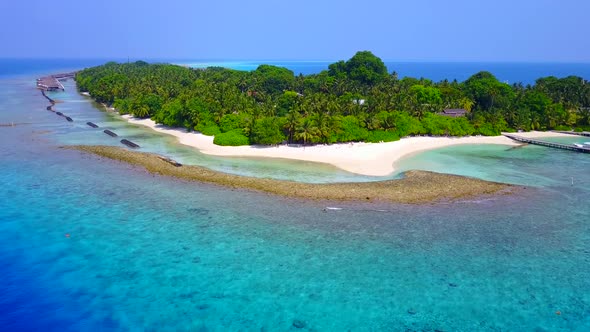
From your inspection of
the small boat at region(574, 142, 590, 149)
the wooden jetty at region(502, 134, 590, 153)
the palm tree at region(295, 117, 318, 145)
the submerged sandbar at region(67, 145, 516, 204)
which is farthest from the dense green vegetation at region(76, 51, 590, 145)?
the submerged sandbar at region(67, 145, 516, 204)

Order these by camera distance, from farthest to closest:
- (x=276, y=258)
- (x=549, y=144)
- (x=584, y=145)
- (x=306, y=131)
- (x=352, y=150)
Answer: (x=549, y=144) < (x=584, y=145) < (x=352, y=150) < (x=306, y=131) < (x=276, y=258)

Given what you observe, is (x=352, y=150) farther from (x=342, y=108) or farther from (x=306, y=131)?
(x=342, y=108)

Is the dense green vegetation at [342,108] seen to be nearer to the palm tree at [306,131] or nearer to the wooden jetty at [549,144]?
the palm tree at [306,131]

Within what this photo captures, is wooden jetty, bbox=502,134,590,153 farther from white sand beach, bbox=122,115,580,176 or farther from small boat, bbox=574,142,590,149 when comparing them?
white sand beach, bbox=122,115,580,176

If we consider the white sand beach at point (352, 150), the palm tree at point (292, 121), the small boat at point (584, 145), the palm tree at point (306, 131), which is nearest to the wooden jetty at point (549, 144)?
the small boat at point (584, 145)

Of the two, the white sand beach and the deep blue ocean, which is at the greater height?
the white sand beach

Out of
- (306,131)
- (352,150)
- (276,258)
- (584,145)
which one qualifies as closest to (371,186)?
(352,150)
